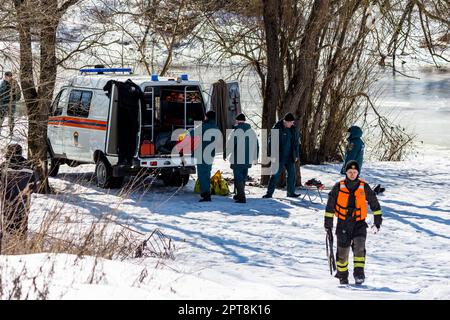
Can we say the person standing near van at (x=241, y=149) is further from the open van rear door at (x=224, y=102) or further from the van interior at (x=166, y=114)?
the open van rear door at (x=224, y=102)

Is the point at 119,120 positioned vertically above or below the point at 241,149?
above

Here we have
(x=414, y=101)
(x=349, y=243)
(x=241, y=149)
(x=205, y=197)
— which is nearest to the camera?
(x=349, y=243)

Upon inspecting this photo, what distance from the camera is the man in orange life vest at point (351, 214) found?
9523 millimetres

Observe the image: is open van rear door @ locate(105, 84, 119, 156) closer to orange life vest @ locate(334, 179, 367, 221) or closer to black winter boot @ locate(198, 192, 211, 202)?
black winter boot @ locate(198, 192, 211, 202)

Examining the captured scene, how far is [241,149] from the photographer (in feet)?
48.3

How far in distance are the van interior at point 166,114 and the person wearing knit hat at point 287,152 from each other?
1452mm

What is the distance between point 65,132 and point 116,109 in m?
2.06

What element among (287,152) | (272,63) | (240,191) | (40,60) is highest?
(272,63)

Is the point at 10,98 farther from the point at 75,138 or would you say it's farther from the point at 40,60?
the point at 75,138

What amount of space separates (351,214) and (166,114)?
22.1 ft

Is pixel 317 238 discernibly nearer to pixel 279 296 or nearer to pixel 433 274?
pixel 433 274

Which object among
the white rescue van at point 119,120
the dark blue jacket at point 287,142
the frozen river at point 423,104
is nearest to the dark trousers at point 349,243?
the dark blue jacket at point 287,142

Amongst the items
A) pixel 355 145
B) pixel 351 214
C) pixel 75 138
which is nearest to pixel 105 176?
pixel 75 138

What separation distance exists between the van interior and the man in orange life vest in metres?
6.15
